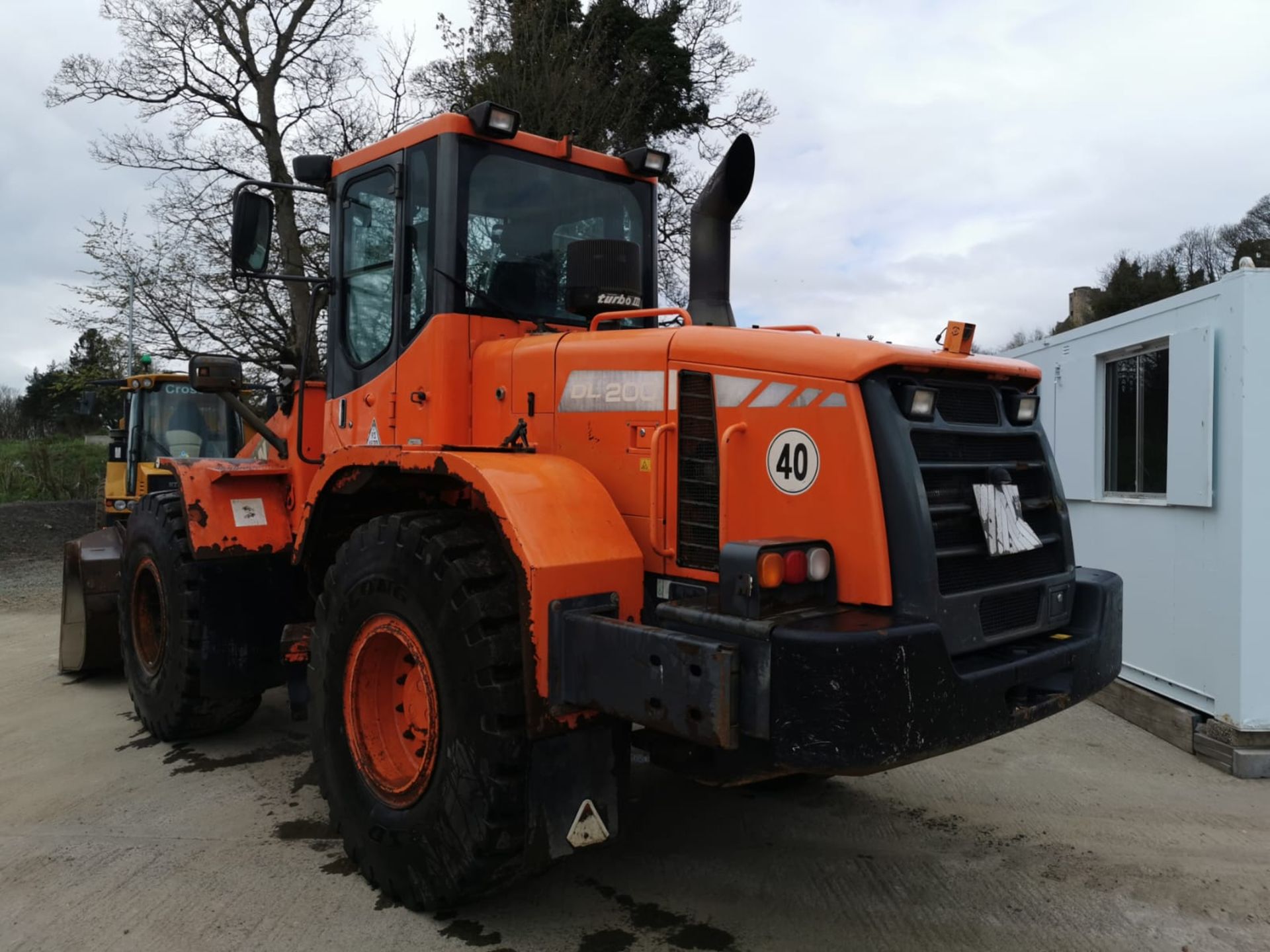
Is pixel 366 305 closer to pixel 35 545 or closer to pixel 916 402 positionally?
pixel 916 402

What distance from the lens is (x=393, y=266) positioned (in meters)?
4.24

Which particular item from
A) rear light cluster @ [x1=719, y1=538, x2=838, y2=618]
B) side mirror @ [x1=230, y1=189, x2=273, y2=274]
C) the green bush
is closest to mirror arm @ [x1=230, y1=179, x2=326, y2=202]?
side mirror @ [x1=230, y1=189, x2=273, y2=274]

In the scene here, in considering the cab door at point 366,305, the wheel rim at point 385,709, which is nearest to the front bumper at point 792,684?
the wheel rim at point 385,709

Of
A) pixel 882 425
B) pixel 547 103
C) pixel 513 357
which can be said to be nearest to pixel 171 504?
pixel 513 357

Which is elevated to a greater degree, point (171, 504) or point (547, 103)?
point (547, 103)

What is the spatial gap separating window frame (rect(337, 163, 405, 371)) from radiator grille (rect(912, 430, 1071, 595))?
2.37m

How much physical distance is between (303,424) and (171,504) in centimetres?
103

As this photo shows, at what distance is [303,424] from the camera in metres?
5.11

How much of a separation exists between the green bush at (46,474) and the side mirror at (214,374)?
19.3 metres

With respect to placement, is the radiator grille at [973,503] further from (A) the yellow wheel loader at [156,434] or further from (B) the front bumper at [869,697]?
(A) the yellow wheel loader at [156,434]

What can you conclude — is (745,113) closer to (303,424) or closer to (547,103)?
(547,103)

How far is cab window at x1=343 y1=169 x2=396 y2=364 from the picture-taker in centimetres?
432

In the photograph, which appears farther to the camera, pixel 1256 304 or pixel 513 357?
pixel 1256 304

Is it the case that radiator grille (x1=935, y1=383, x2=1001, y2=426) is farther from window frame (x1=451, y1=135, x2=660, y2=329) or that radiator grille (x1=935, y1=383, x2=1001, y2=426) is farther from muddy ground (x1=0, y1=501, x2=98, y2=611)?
muddy ground (x1=0, y1=501, x2=98, y2=611)
